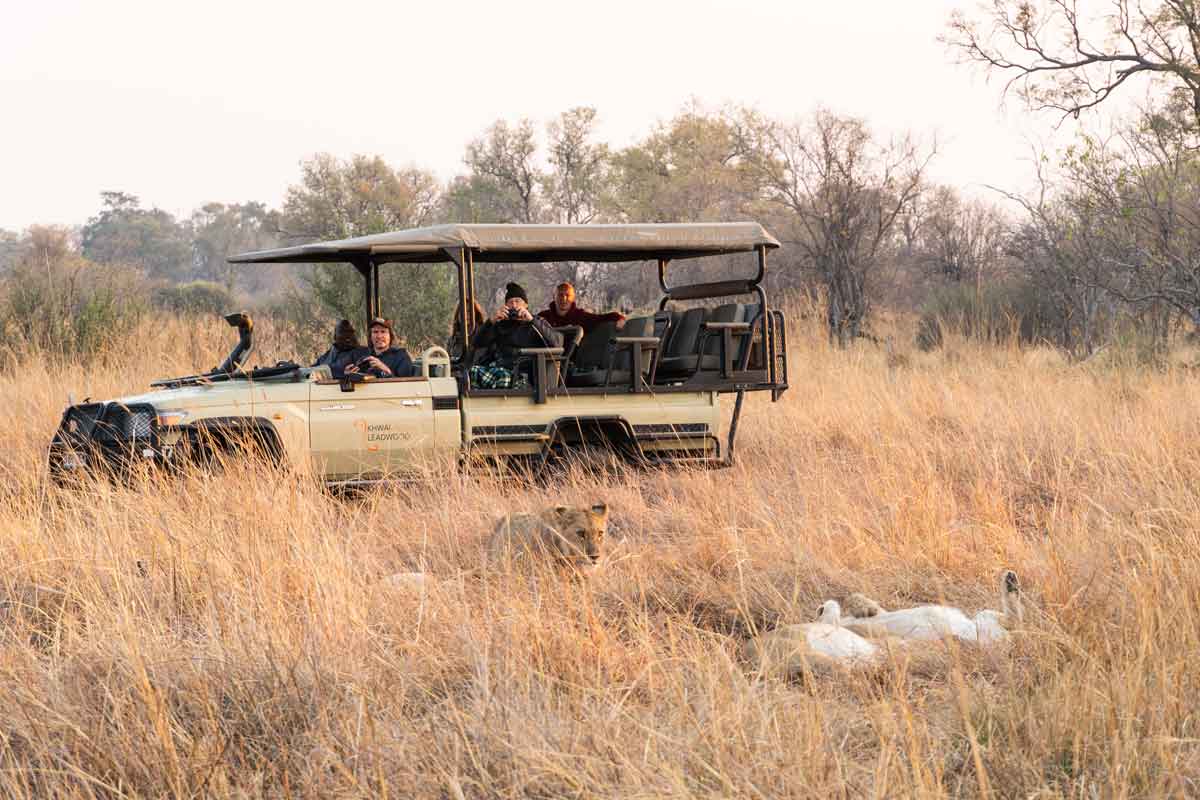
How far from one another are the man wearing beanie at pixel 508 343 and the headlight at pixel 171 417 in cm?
174

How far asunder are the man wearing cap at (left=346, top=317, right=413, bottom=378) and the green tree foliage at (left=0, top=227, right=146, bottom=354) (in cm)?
679

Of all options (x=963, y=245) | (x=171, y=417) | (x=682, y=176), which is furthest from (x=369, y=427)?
(x=682, y=176)

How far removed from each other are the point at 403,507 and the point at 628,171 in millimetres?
30859

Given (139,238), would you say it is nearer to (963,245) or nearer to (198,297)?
(198,297)

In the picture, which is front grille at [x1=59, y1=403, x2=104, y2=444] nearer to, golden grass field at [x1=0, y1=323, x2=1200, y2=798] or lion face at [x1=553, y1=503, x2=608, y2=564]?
golden grass field at [x1=0, y1=323, x2=1200, y2=798]

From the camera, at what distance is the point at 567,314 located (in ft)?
29.9

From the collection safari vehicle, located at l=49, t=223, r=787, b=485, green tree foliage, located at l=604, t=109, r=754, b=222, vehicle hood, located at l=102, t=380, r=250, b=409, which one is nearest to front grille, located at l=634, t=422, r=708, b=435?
safari vehicle, located at l=49, t=223, r=787, b=485

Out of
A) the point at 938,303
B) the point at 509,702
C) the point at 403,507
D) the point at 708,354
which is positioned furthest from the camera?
the point at 938,303

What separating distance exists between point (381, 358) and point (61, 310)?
807 cm

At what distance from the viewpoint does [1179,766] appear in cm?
298

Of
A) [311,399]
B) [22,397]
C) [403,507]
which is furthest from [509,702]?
[22,397]

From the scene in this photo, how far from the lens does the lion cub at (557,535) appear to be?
210 inches

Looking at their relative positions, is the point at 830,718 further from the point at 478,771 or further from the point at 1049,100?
the point at 1049,100

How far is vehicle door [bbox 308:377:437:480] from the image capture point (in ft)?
23.2
